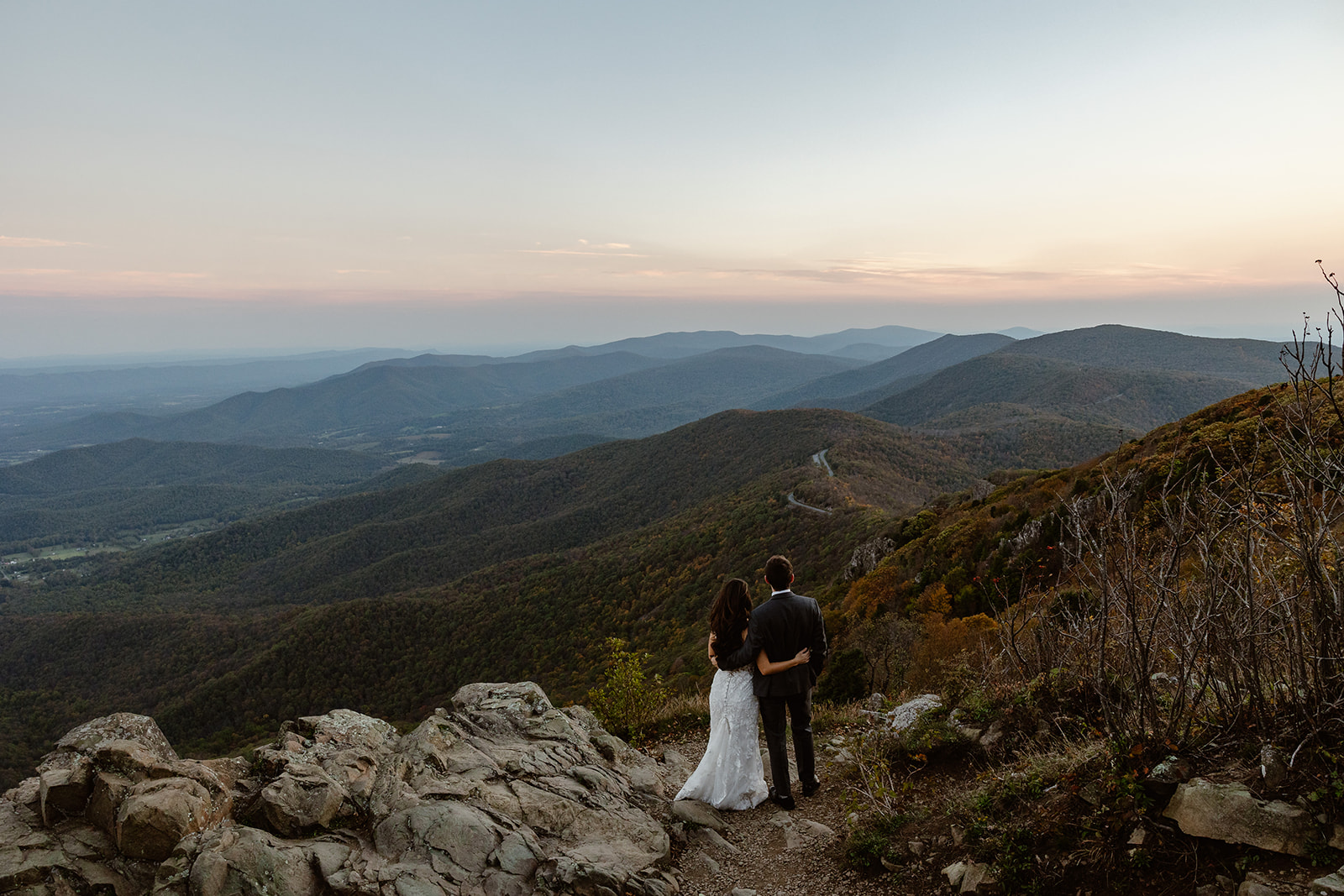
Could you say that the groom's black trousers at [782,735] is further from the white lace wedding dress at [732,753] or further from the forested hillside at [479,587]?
the forested hillside at [479,587]

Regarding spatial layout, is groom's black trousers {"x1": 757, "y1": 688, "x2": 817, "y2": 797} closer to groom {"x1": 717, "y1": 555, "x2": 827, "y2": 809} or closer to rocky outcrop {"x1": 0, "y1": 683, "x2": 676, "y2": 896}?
groom {"x1": 717, "y1": 555, "x2": 827, "y2": 809}

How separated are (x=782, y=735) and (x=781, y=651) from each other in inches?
36.7

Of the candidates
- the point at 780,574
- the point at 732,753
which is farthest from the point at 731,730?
the point at 780,574

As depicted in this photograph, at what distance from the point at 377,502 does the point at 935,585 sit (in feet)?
474

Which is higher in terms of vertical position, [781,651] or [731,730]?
[781,651]

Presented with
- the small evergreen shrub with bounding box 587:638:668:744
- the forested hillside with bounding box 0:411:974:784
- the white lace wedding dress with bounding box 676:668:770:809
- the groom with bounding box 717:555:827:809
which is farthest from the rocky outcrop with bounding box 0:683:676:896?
the forested hillside with bounding box 0:411:974:784

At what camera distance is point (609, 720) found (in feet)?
30.8

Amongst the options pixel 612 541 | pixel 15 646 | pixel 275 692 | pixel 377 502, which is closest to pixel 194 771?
pixel 275 692

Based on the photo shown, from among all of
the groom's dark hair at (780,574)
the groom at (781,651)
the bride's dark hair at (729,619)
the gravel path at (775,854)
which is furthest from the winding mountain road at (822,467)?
the groom's dark hair at (780,574)

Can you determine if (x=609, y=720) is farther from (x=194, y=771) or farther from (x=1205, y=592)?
(x=1205, y=592)

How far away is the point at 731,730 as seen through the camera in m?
5.96

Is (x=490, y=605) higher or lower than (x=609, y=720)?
lower

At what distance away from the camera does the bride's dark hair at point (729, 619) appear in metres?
5.83

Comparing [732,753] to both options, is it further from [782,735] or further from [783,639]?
[783,639]
